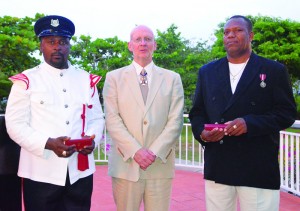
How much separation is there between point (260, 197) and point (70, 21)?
172 centimetres

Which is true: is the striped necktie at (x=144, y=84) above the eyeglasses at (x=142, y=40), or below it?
below

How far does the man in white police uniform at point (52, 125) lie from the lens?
2.10 meters

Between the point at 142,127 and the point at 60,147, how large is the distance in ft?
2.55

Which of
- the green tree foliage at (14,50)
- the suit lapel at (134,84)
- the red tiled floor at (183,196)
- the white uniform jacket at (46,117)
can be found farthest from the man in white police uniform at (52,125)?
the green tree foliage at (14,50)

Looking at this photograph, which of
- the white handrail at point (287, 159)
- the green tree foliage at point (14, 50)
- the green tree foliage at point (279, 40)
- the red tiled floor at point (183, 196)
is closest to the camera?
the red tiled floor at point (183, 196)

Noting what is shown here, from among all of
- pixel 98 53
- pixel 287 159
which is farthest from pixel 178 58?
pixel 287 159

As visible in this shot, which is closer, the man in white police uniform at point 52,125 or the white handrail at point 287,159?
the man in white police uniform at point 52,125

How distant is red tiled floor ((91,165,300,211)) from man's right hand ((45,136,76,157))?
223cm

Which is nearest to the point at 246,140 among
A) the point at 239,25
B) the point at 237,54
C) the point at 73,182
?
the point at 237,54

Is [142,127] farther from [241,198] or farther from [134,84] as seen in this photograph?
[241,198]

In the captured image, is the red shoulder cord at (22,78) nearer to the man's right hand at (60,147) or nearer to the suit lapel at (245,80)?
the man's right hand at (60,147)

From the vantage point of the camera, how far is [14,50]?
26.1 ft

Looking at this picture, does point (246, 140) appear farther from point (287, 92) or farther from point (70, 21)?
point (70, 21)

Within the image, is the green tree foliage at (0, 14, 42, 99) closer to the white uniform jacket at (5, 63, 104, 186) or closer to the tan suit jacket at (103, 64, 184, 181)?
the tan suit jacket at (103, 64, 184, 181)
